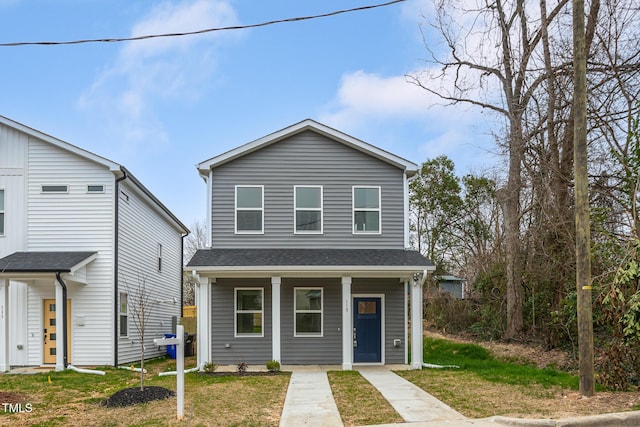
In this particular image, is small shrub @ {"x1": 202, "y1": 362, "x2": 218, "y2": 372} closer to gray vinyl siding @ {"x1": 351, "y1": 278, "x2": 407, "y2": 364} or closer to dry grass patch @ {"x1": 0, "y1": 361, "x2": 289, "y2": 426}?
dry grass patch @ {"x1": 0, "y1": 361, "x2": 289, "y2": 426}

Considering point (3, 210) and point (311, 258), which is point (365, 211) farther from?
point (3, 210)

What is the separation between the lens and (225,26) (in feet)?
37.7

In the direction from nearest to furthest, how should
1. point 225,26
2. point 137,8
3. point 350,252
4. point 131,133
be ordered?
point 225,26 → point 137,8 → point 350,252 → point 131,133

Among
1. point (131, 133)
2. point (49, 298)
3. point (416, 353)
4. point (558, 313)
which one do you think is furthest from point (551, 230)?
point (131, 133)

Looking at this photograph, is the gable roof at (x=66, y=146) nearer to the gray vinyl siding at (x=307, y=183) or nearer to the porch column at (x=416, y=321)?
the gray vinyl siding at (x=307, y=183)

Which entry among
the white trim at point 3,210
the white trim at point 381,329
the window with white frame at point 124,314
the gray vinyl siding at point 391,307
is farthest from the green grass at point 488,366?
the white trim at point 3,210

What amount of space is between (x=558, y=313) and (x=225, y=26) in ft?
33.3

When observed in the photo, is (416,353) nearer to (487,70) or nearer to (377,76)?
(377,76)

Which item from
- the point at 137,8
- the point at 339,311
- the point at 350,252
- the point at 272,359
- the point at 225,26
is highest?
the point at 137,8

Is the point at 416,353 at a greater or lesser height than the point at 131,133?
lesser

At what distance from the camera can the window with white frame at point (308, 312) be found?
51.6ft

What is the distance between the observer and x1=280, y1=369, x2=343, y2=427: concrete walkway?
27.2ft

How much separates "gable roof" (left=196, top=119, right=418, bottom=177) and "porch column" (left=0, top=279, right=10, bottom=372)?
19.8 feet

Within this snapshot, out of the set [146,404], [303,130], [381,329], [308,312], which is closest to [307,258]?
[308,312]
